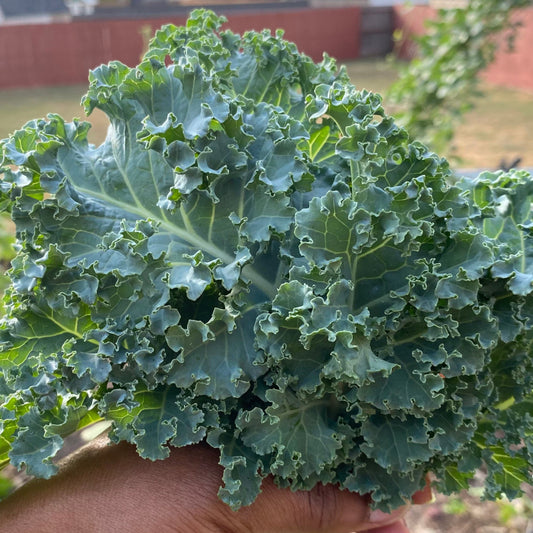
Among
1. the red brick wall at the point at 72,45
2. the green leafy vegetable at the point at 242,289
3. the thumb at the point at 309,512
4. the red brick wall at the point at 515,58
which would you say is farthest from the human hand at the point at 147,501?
the red brick wall at the point at 515,58

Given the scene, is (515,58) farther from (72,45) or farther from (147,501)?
(147,501)

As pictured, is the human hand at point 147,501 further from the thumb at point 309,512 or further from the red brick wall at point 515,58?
the red brick wall at point 515,58

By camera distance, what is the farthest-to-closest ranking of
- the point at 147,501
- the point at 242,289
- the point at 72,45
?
the point at 72,45
the point at 147,501
the point at 242,289

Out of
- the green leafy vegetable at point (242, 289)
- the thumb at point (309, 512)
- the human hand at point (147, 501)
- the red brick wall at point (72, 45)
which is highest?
the green leafy vegetable at point (242, 289)

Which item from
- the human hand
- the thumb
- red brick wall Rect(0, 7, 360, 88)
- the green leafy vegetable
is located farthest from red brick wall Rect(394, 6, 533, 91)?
the human hand

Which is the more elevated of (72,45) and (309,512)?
(309,512)

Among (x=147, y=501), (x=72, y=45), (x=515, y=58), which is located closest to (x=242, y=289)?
(x=147, y=501)

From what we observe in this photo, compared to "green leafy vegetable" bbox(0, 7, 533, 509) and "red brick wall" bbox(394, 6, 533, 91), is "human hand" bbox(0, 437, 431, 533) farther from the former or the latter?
"red brick wall" bbox(394, 6, 533, 91)
